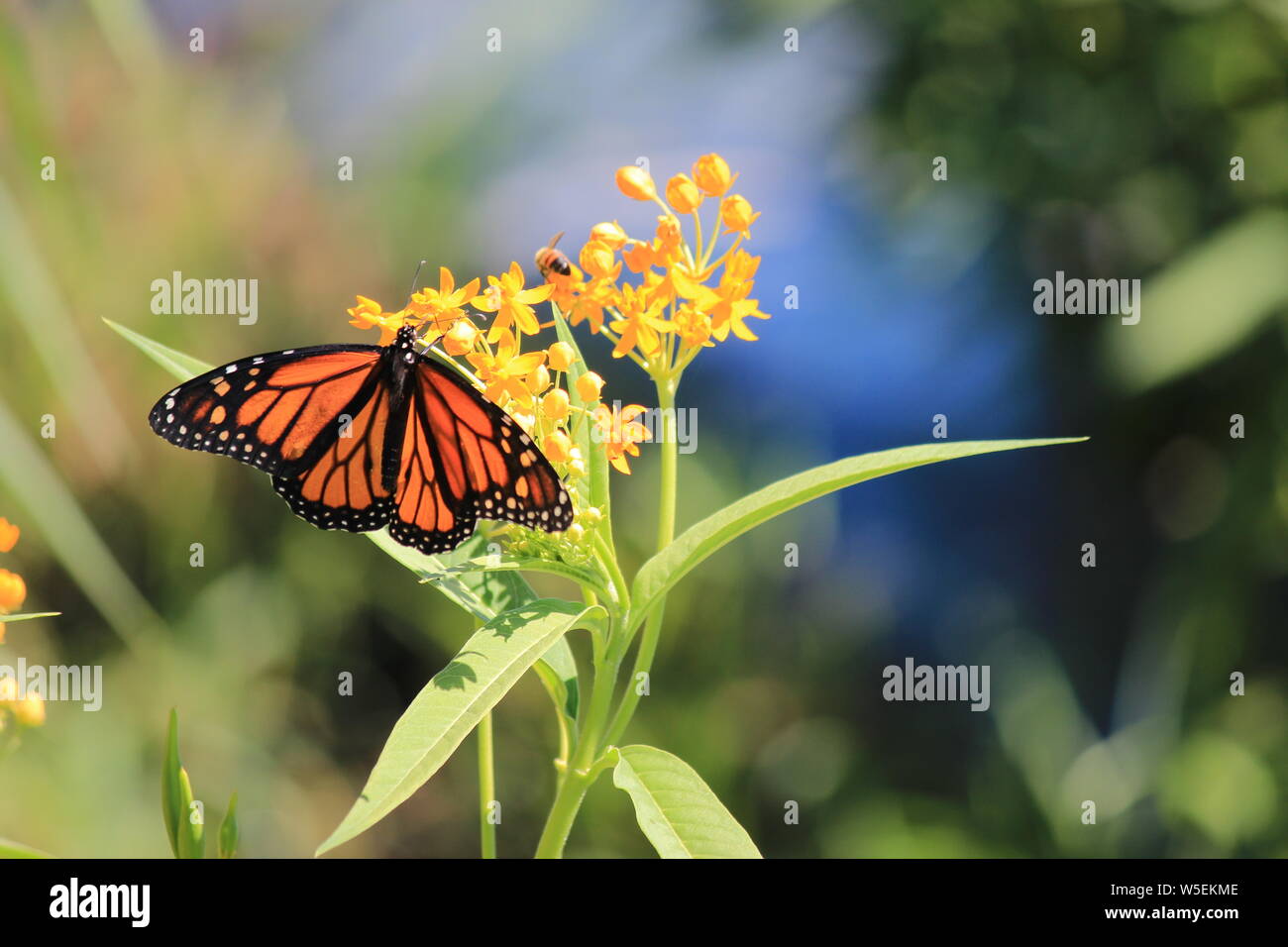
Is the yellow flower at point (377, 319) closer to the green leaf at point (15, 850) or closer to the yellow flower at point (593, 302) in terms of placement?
the yellow flower at point (593, 302)

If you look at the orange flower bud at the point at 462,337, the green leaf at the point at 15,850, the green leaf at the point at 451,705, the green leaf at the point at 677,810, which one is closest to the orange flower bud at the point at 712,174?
the orange flower bud at the point at 462,337

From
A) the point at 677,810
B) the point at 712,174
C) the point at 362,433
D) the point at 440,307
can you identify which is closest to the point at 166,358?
the point at 362,433

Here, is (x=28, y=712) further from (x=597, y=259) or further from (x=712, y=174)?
(x=712, y=174)

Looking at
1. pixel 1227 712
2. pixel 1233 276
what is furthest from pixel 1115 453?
pixel 1227 712

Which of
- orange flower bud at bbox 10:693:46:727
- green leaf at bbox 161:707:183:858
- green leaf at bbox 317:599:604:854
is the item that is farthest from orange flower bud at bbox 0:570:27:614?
green leaf at bbox 317:599:604:854

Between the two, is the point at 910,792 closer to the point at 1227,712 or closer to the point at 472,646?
the point at 1227,712
